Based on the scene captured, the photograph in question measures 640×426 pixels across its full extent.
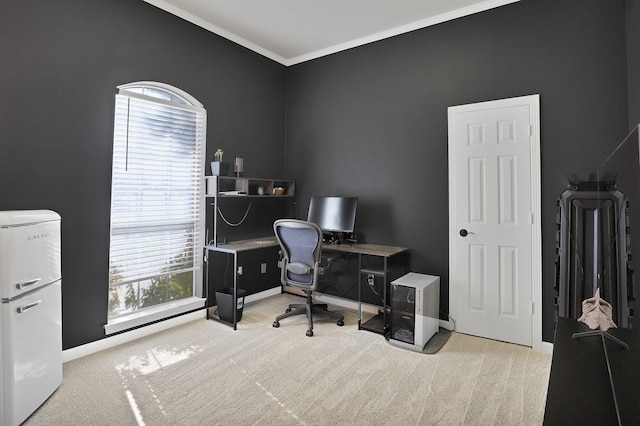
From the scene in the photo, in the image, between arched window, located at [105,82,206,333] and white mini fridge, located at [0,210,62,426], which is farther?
arched window, located at [105,82,206,333]

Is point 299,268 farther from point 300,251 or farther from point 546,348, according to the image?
point 546,348

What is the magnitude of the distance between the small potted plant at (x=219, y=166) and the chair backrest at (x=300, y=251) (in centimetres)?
87

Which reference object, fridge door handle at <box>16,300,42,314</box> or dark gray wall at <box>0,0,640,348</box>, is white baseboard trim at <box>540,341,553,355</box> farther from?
fridge door handle at <box>16,300,42,314</box>

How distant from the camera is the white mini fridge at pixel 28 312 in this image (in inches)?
74.8

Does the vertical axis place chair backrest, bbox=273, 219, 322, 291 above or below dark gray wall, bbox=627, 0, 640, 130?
below

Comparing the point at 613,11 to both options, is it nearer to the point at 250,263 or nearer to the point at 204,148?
the point at 204,148

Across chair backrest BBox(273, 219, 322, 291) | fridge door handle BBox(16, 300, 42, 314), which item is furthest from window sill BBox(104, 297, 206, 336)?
chair backrest BBox(273, 219, 322, 291)

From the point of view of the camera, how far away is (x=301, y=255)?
3.40 m

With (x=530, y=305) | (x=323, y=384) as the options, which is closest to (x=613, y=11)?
(x=530, y=305)

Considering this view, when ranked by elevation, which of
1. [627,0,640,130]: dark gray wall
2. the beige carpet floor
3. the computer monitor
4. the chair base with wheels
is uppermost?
[627,0,640,130]: dark gray wall

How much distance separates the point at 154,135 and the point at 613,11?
415 cm

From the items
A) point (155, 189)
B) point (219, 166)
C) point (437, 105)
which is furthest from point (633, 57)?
point (155, 189)

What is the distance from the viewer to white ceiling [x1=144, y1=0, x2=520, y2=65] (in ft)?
10.8

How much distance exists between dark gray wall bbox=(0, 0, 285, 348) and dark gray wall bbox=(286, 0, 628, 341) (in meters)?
1.67
